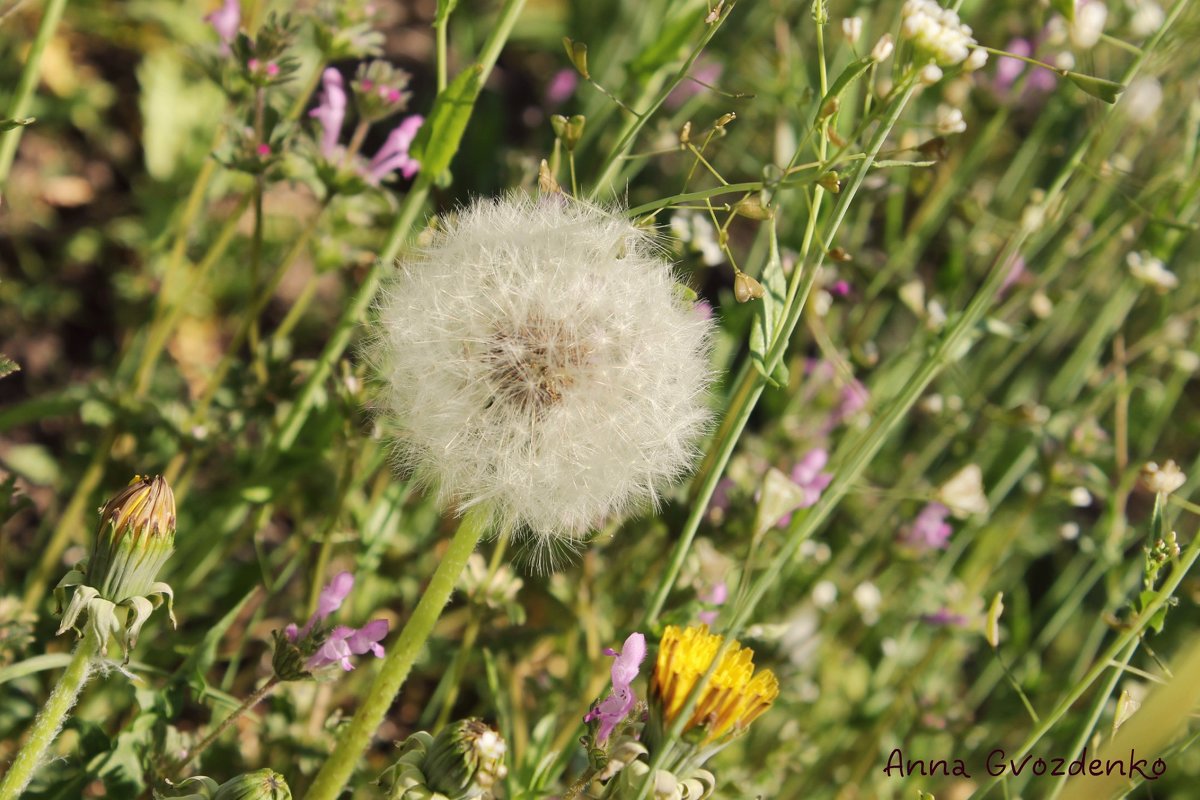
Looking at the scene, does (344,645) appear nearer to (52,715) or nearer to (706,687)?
(52,715)

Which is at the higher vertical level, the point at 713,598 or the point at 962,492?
the point at 962,492

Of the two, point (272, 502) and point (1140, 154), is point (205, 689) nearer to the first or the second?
point (272, 502)

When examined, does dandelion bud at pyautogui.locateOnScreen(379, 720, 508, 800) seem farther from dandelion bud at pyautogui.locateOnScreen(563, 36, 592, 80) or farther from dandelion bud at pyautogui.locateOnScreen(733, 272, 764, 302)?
dandelion bud at pyautogui.locateOnScreen(563, 36, 592, 80)

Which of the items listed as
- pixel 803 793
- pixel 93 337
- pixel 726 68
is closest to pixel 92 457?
pixel 93 337

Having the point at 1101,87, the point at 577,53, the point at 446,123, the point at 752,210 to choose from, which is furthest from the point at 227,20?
the point at 1101,87

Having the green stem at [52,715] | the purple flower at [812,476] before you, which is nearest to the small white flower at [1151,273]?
the purple flower at [812,476]

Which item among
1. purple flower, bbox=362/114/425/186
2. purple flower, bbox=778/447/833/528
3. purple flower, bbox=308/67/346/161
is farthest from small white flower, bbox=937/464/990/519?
purple flower, bbox=308/67/346/161

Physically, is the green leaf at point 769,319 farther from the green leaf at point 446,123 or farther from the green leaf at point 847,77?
the green leaf at point 446,123

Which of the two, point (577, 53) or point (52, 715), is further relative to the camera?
point (577, 53)
